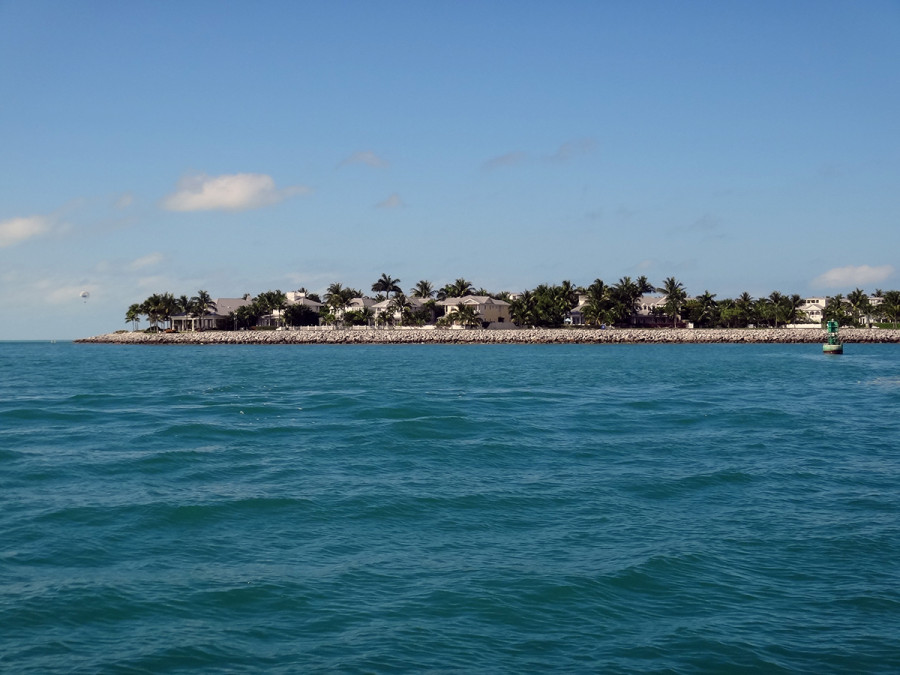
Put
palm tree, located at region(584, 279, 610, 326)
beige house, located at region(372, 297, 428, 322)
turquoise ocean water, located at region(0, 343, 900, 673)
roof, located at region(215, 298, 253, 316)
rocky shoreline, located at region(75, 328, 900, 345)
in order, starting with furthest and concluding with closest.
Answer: roof, located at region(215, 298, 253, 316) < beige house, located at region(372, 297, 428, 322) < palm tree, located at region(584, 279, 610, 326) < rocky shoreline, located at region(75, 328, 900, 345) < turquoise ocean water, located at region(0, 343, 900, 673)

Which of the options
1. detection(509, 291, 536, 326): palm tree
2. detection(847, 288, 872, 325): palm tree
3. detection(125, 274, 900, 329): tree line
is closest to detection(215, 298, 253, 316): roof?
detection(125, 274, 900, 329): tree line

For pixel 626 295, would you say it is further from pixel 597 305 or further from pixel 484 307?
pixel 484 307

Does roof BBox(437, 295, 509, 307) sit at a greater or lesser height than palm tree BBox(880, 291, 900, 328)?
greater

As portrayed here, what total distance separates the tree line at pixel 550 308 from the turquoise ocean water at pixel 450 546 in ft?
439

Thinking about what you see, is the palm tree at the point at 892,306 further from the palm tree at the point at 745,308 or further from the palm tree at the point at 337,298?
the palm tree at the point at 337,298

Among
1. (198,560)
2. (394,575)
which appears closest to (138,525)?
(198,560)

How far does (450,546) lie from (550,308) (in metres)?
152

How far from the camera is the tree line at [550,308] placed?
167875mm

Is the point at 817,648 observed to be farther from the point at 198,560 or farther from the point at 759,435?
the point at 759,435

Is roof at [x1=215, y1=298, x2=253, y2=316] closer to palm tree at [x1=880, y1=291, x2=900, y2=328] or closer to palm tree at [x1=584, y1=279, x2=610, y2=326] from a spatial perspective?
palm tree at [x1=584, y1=279, x2=610, y2=326]

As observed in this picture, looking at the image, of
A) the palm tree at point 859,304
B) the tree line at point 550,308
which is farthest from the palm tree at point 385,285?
→ the palm tree at point 859,304

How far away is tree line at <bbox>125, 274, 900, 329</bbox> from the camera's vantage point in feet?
551

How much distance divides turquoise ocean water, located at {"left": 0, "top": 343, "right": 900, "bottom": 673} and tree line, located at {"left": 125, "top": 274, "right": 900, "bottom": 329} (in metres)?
134

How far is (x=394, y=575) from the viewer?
14.0 metres
